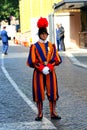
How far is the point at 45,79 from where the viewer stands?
881cm

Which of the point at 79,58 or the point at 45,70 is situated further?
the point at 79,58

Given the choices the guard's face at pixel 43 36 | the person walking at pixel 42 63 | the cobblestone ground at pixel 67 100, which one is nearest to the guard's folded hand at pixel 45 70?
the person walking at pixel 42 63

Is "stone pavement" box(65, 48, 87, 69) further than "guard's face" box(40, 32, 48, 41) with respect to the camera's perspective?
Yes

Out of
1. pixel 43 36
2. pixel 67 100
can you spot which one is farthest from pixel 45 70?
pixel 67 100

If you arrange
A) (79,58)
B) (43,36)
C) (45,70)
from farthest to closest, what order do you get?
(79,58), (43,36), (45,70)

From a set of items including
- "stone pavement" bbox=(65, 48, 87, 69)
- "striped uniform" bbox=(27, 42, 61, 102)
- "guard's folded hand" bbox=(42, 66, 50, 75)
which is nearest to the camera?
"guard's folded hand" bbox=(42, 66, 50, 75)

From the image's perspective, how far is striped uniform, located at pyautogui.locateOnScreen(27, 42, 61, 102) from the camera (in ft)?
28.7

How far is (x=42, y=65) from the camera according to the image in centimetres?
872

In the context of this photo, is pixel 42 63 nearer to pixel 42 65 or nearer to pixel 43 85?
pixel 42 65

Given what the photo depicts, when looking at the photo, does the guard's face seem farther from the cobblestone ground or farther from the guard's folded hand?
the cobblestone ground

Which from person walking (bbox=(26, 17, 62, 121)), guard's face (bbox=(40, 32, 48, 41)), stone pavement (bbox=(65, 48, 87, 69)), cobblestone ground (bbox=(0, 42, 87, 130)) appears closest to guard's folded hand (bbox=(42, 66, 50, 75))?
person walking (bbox=(26, 17, 62, 121))

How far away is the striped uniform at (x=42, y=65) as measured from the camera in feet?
28.7

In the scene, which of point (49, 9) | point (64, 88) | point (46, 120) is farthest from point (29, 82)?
point (49, 9)

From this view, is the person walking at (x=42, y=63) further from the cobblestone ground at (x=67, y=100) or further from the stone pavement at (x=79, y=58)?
the stone pavement at (x=79, y=58)
